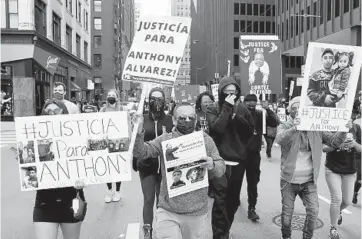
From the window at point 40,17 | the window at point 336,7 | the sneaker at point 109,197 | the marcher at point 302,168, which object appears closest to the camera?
the marcher at point 302,168

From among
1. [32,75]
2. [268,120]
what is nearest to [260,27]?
[32,75]

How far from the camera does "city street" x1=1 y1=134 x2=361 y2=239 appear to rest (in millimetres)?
5324

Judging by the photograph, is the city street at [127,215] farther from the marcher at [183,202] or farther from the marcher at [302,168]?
the marcher at [183,202]

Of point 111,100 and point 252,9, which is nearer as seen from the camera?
point 111,100

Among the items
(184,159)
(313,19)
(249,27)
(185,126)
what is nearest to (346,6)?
(313,19)

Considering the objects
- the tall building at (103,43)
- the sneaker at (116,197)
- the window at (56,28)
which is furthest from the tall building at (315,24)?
the tall building at (103,43)

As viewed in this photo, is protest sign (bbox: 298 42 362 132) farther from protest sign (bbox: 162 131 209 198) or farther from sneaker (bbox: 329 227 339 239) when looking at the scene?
protest sign (bbox: 162 131 209 198)

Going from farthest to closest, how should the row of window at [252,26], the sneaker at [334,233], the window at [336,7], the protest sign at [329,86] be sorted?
the row of window at [252,26] → the window at [336,7] → the sneaker at [334,233] → the protest sign at [329,86]

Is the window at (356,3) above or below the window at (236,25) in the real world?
below

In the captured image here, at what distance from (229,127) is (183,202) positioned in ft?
5.19

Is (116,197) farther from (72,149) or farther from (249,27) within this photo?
(249,27)

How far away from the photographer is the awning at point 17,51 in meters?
25.2

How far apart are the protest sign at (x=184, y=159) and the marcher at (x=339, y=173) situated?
7.46ft

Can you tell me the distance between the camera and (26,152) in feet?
11.2
